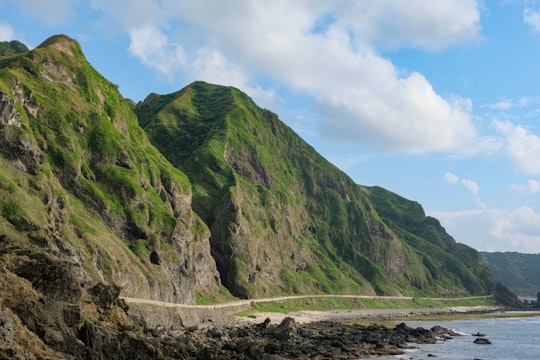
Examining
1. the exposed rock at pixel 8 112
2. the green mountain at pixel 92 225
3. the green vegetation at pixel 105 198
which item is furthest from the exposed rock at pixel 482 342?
the exposed rock at pixel 8 112

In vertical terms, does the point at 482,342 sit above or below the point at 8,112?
below

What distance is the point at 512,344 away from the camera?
317 feet

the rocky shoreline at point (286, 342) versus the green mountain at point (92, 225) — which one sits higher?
the green mountain at point (92, 225)

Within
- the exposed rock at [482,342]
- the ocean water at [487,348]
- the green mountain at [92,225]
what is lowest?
the ocean water at [487,348]

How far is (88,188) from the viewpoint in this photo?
10612cm

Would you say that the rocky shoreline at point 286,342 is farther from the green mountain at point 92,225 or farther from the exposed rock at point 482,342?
the exposed rock at point 482,342

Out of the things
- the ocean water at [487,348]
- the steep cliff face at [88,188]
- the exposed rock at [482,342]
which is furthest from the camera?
the exposed rock at [482,342]

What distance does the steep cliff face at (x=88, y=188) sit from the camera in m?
87.0

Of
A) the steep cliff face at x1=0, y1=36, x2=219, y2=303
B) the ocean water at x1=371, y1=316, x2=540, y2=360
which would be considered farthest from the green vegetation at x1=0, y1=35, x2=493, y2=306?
the ocean water at x1=371, y1=316, x2=540, y2=360

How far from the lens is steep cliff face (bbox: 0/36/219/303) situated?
285 feet

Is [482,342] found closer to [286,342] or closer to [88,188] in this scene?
[286,342]

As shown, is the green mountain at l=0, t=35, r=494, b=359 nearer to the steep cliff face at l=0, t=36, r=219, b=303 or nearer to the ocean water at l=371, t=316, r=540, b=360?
the steep cliff face at l=0, t=36, r=219, b=303

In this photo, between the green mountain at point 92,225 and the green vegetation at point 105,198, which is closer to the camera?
the green mountain at point 92,225

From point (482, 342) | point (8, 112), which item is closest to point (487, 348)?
point (482, 342)
